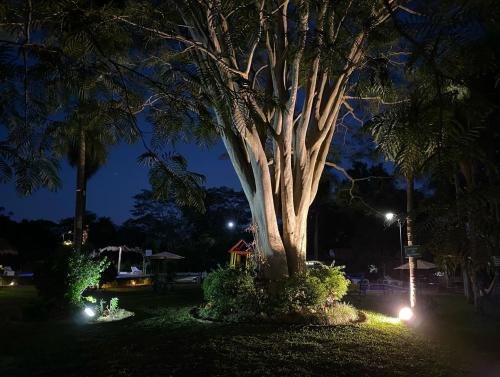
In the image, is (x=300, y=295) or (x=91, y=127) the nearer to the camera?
(x=91, y=127)

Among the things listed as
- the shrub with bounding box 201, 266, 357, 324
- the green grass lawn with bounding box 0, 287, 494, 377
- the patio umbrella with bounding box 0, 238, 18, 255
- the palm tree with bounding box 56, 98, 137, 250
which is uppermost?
the palm tree with bounding box 56, 98, 137, 250

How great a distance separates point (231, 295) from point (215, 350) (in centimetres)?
480

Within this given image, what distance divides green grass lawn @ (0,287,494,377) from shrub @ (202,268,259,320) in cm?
91

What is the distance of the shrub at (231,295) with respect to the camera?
12.1m

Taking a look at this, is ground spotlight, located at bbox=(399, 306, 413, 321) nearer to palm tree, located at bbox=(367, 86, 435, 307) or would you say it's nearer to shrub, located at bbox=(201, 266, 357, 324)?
shrub, located at bbox=(201, 266, 357, 324)

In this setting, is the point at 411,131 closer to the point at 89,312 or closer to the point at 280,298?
the point at 280,298

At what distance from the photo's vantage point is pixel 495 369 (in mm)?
7113

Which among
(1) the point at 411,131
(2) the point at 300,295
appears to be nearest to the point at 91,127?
(1) the point at 411,131

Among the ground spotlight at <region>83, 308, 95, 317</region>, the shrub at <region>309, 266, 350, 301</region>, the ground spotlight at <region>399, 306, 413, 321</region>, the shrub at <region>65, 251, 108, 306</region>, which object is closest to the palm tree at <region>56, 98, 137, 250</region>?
the ground spotlight at <region>83, 308, 95, 317</region>

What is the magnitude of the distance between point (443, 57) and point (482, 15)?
525mm

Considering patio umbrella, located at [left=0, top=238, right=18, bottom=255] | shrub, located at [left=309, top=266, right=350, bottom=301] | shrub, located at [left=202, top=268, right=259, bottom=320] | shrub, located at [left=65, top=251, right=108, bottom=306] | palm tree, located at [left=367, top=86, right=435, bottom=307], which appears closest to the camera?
palm tree, located at [left=367, top=86, right=435, bottom=307]

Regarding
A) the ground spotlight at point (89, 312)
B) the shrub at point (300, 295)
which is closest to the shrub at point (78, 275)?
the ground spotlight at point (89, 312)

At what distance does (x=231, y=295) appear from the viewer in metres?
12.7

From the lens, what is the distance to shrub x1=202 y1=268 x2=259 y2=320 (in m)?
12.1
